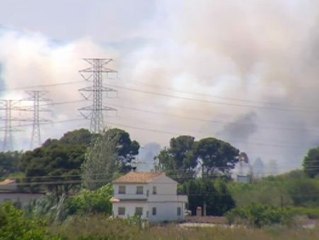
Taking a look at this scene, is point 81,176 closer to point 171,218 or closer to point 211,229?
point 171,218

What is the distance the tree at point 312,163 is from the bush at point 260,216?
27.8 m

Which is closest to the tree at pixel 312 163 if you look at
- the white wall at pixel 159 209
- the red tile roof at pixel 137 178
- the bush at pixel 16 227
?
the red tile roof at pixel 137 178

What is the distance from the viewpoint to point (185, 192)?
59.7 metres

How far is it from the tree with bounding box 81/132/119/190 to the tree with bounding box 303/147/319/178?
714 inches

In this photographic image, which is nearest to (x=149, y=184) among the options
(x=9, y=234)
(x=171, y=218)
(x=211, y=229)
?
(x=171, y=218)

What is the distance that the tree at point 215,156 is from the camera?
81.9 meters

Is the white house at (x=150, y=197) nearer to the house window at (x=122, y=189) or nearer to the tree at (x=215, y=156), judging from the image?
the house window at (x=122, y=189)

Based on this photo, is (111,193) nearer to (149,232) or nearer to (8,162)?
(149,232)

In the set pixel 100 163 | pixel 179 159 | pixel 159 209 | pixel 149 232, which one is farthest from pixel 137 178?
pixel 149 232

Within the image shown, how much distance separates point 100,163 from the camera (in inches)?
2404

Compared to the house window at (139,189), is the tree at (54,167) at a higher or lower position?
higher

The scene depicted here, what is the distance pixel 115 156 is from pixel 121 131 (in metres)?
16.1

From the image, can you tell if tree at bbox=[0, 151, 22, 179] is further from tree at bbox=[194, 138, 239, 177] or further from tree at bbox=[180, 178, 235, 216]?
tree at bbox=[180, 178, 235, 216]

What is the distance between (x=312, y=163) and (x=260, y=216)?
34220mm
